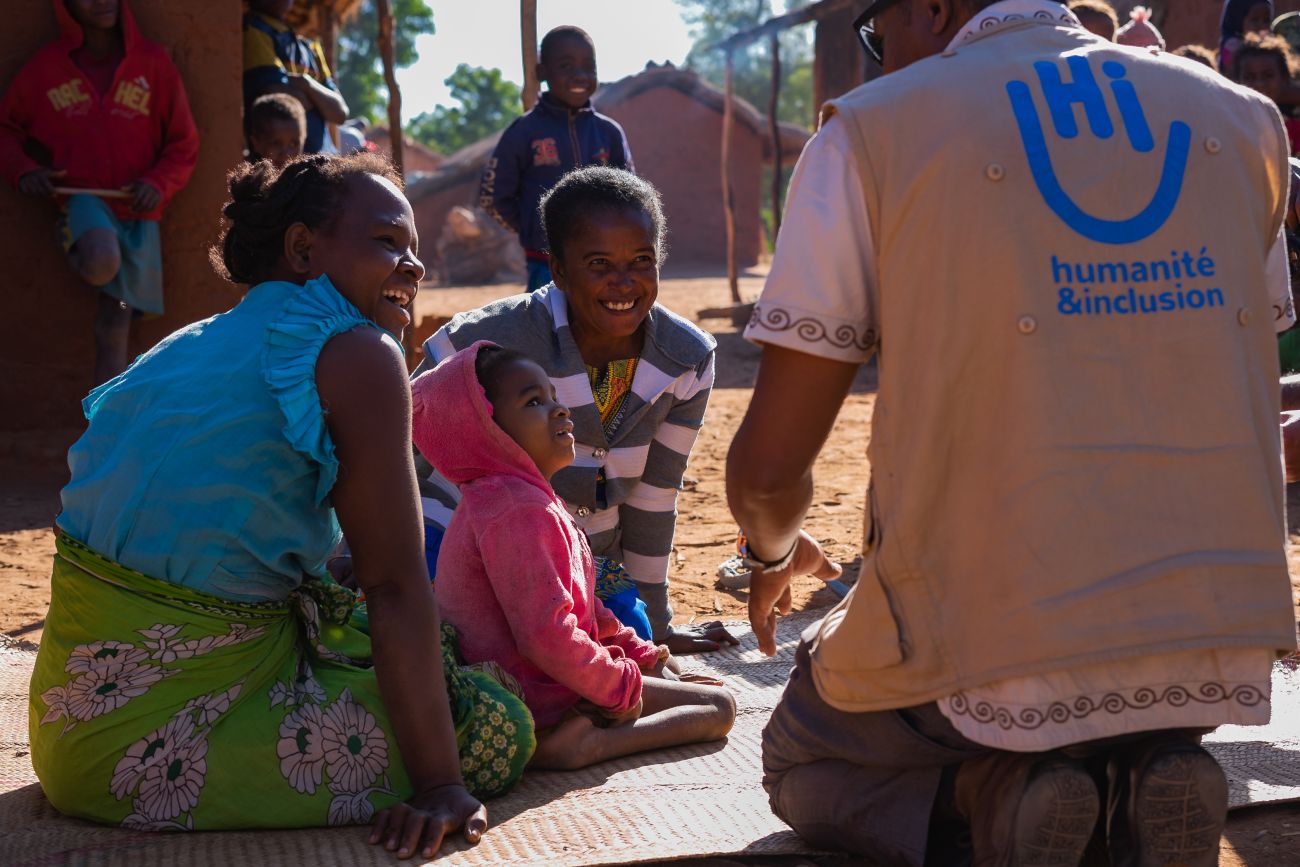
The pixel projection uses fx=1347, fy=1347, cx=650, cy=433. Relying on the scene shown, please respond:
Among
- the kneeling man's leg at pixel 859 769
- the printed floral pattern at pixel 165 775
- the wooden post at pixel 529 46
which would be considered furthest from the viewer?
the wooden post at pixel 529 46

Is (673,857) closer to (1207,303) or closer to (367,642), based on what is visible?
(367,642)

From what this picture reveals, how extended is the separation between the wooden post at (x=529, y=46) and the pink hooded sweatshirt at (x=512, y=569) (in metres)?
5.46

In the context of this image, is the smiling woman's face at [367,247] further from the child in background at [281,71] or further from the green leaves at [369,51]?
the green leaves at [369,51]

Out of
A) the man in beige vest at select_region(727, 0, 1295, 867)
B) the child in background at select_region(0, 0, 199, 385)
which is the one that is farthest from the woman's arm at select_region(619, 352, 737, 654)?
the child in background at select_region(0, 0, 199, 385)

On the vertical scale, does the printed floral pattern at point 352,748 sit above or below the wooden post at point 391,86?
below

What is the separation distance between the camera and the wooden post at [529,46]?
813cm

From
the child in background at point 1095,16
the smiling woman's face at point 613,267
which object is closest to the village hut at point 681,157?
the child in background at point 1095,16

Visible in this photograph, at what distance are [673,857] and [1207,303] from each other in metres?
1.24

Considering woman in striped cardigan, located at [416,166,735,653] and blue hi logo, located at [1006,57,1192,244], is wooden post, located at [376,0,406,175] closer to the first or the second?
woman in striped cardigan, located at [416,166,735,653]

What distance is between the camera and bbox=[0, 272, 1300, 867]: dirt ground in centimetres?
253

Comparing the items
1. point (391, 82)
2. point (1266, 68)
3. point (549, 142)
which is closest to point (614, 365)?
point (549, 142)

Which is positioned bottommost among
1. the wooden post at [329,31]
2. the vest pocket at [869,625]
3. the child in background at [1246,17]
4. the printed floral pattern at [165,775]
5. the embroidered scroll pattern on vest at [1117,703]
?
the printed floral pattern at [165,775]

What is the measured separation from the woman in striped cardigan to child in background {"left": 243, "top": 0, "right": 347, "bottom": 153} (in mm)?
3532

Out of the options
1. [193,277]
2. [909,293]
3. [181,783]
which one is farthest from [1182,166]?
[193,277]
